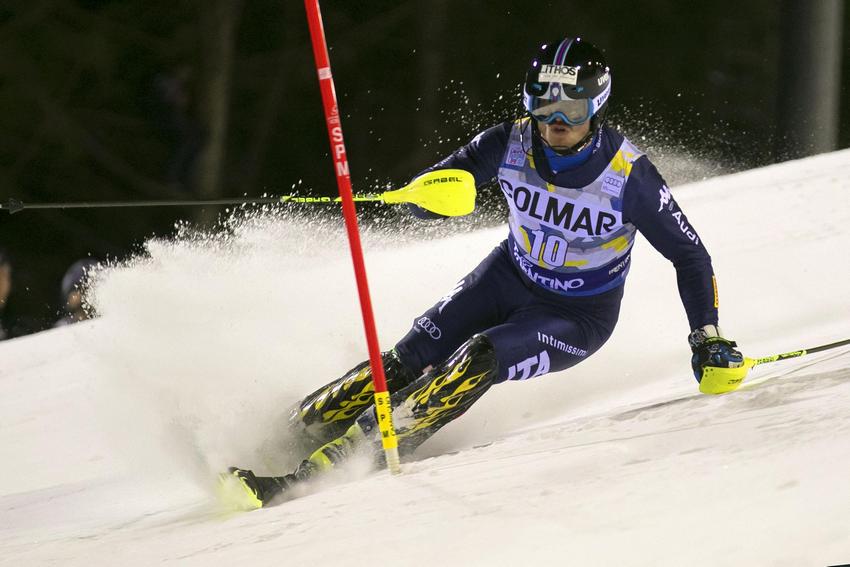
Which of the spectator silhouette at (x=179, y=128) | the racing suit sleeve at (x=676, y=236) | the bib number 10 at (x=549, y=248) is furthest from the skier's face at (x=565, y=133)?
the spectator silhouette at (x=179, y=128)

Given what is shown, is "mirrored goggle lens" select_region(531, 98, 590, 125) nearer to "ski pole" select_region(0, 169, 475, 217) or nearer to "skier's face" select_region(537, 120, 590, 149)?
"skier's face" select_region(537, 120, 590, 149)

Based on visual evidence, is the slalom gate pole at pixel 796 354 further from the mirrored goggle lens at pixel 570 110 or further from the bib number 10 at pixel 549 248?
the mirrored goggle lens at pixel 570 110

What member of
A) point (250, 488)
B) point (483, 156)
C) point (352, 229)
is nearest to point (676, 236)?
point (483, 156)

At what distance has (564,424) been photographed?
2998mm

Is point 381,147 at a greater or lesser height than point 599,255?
greater

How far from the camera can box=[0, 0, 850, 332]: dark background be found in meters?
8.52

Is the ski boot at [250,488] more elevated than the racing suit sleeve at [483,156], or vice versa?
the racing suit sleeve at [483,156]

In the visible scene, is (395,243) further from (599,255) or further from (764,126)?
(764,126)

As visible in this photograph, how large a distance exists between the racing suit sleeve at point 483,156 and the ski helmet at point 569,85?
247 millimetres

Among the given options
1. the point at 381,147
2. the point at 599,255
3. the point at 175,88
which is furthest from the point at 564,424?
the point at 381,147

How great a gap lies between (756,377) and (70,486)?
2.39 metres

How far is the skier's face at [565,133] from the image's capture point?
2947 mm

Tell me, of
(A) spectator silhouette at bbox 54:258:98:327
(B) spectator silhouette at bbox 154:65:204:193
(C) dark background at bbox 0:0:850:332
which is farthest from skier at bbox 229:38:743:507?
(C) dark background at bbox 0:0:850:332

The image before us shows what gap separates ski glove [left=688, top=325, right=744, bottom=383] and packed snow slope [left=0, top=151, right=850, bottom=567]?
0.09 meters
